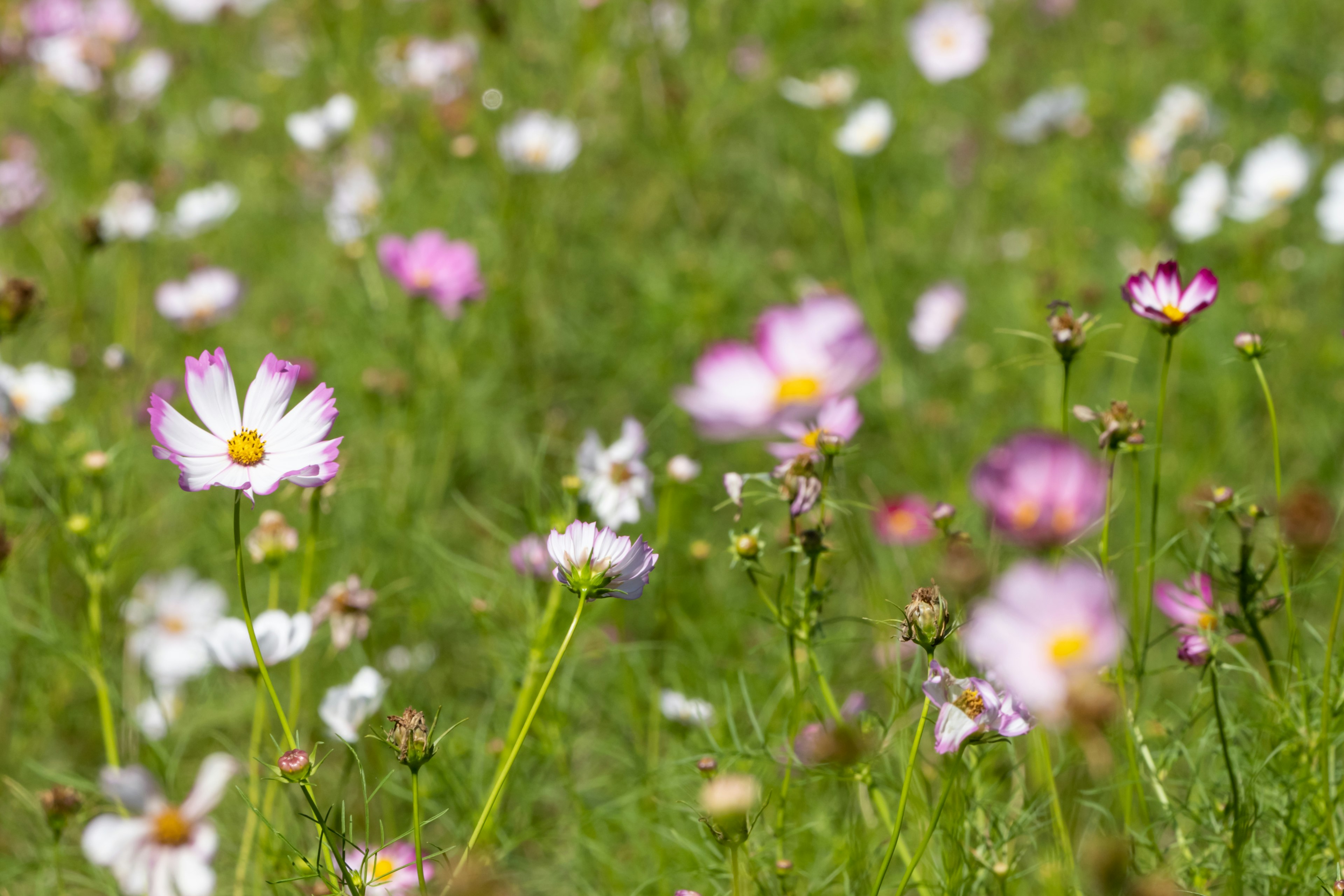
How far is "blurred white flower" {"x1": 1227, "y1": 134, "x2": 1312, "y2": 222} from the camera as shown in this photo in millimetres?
1859

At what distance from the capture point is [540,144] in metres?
1.85

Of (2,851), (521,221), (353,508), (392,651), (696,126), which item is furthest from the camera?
(696,126)

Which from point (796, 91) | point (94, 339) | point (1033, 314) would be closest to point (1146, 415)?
point (1033, 314)

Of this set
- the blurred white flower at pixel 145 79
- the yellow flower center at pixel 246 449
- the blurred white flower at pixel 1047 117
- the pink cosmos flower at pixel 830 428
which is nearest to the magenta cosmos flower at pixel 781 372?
the pink cosmos flower at pixel 830 428

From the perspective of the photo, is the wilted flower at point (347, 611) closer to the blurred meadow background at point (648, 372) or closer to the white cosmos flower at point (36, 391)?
the blurred meadow background at point (648, 372)

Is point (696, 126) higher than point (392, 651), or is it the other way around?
point (696, 126)

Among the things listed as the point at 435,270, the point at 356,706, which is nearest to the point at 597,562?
the point at 356,706

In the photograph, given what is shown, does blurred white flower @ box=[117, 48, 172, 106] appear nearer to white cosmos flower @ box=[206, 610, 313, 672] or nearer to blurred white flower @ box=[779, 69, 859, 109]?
blurred white flower @ box=[779, 69, 859, 109]

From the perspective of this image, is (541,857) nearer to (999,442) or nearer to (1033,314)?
(999,442)

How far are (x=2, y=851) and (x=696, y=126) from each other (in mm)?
1574

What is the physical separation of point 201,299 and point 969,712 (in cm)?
135

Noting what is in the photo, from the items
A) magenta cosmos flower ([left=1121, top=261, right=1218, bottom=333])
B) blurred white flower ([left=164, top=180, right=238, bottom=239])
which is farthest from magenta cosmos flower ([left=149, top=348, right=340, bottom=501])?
blurred white flower ([left=164, top=180, right=238, bottom=239])

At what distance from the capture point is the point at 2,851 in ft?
3.97

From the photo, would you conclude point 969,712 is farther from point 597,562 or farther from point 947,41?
point 947,41
